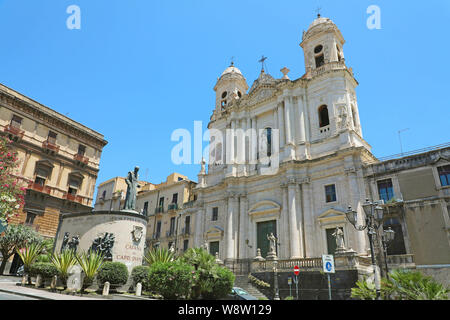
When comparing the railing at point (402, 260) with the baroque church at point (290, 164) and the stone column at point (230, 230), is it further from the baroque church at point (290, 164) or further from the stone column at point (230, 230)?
the stone column at point (230, 230)

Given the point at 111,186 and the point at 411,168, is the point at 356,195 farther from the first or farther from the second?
the point at 111,186

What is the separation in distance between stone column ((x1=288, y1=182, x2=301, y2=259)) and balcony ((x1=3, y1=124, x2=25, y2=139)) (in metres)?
24.7

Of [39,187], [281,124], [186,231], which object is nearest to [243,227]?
[186,231]

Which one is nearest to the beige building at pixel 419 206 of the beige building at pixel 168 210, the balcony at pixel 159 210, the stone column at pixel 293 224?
the stone column at pixel 293 224

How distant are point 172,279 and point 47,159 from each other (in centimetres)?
2524

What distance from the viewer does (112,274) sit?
1264cm

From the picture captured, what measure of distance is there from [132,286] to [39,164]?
2146 centimetres

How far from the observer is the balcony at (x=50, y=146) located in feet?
99.2

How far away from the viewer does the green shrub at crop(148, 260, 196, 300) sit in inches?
427

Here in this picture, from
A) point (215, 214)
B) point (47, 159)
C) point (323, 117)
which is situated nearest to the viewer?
point (323, 117)

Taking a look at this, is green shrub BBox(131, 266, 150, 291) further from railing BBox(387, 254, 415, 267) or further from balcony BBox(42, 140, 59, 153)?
balcony BBox(42, 140, 59, 153)

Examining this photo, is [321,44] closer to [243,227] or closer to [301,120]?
[301,120]

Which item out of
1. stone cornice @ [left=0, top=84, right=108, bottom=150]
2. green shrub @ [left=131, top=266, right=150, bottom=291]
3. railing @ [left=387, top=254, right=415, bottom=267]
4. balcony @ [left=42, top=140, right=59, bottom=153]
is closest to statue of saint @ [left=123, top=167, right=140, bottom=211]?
green shrub @ [left=131, top=266, right=150, bottom=291]

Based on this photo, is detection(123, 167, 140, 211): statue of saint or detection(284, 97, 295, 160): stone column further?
detection(284, 97, 295, 160): stone column
